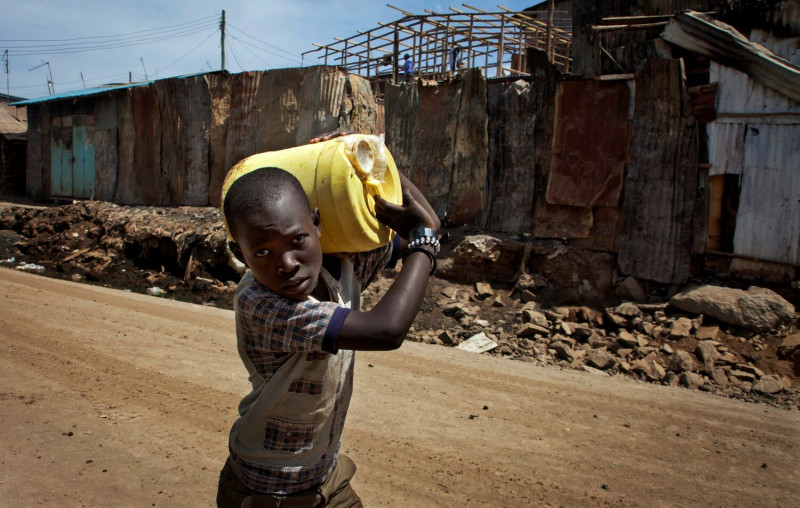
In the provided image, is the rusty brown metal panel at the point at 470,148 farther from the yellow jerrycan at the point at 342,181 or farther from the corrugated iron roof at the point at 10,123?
the corrugated iron roof at the point at 10,123

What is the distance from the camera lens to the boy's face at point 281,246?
4.47 feet

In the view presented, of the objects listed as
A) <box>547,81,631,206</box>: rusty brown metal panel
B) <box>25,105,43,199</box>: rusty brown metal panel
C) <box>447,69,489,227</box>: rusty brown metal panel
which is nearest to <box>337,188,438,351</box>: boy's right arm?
<box>547,81,631,206</box>: rusty brown metal panel

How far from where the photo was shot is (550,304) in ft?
24.9

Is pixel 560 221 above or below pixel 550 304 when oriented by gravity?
above

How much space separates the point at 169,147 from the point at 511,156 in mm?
8183

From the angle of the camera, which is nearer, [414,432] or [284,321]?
[284,321]

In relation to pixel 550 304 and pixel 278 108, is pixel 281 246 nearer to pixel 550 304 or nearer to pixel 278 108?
pixel 550 304

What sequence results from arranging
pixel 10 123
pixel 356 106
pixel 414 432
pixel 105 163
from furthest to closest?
1. pixel 10 123
2. pixel 105 163
3. pixel 356 106
4. pixel 414 432

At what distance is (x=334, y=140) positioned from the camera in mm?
1612

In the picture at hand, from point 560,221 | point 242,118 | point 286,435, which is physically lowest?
point 286,435

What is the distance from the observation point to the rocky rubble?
5.72 metres

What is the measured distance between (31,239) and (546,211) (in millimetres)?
10929

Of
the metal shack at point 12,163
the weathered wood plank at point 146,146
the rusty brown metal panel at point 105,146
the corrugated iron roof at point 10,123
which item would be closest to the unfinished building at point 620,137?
the weathered wood plank at point 146,146

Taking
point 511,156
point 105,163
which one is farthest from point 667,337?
point 105,163
